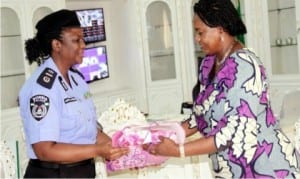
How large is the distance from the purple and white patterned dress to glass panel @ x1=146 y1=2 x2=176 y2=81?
3.34m

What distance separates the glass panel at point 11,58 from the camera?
12.4 ft

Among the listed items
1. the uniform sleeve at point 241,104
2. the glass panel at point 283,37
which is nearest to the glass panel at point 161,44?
the glass panel at point 283,37

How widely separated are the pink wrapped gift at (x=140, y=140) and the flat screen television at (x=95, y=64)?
272cm

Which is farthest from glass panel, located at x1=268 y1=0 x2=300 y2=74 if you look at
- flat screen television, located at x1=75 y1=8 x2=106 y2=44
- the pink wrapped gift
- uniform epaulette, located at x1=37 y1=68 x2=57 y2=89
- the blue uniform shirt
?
uniform epaulette, located at x1=37 y1=68 x2=57 y2=89

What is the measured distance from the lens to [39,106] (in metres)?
1.62

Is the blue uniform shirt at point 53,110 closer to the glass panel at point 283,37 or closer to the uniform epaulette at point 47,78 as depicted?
the uniform epaulette at point 47,78

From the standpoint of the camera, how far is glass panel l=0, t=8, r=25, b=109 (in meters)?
3.77

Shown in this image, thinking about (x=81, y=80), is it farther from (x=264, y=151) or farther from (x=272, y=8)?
(x=272, y=8)

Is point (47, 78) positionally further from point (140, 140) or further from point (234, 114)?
point (234, 114)

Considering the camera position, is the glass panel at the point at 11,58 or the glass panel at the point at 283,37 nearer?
the glass panel at the point at 11,58

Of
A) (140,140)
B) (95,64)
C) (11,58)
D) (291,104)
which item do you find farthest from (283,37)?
(140,140)

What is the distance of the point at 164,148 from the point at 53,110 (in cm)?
42

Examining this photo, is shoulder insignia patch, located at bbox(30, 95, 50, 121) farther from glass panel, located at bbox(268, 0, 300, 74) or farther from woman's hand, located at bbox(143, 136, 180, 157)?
glass panel, located at bbox(268, 0, 300, 74)

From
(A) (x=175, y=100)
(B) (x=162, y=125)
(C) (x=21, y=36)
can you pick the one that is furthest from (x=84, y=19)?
(B) (x=162, y=125)
